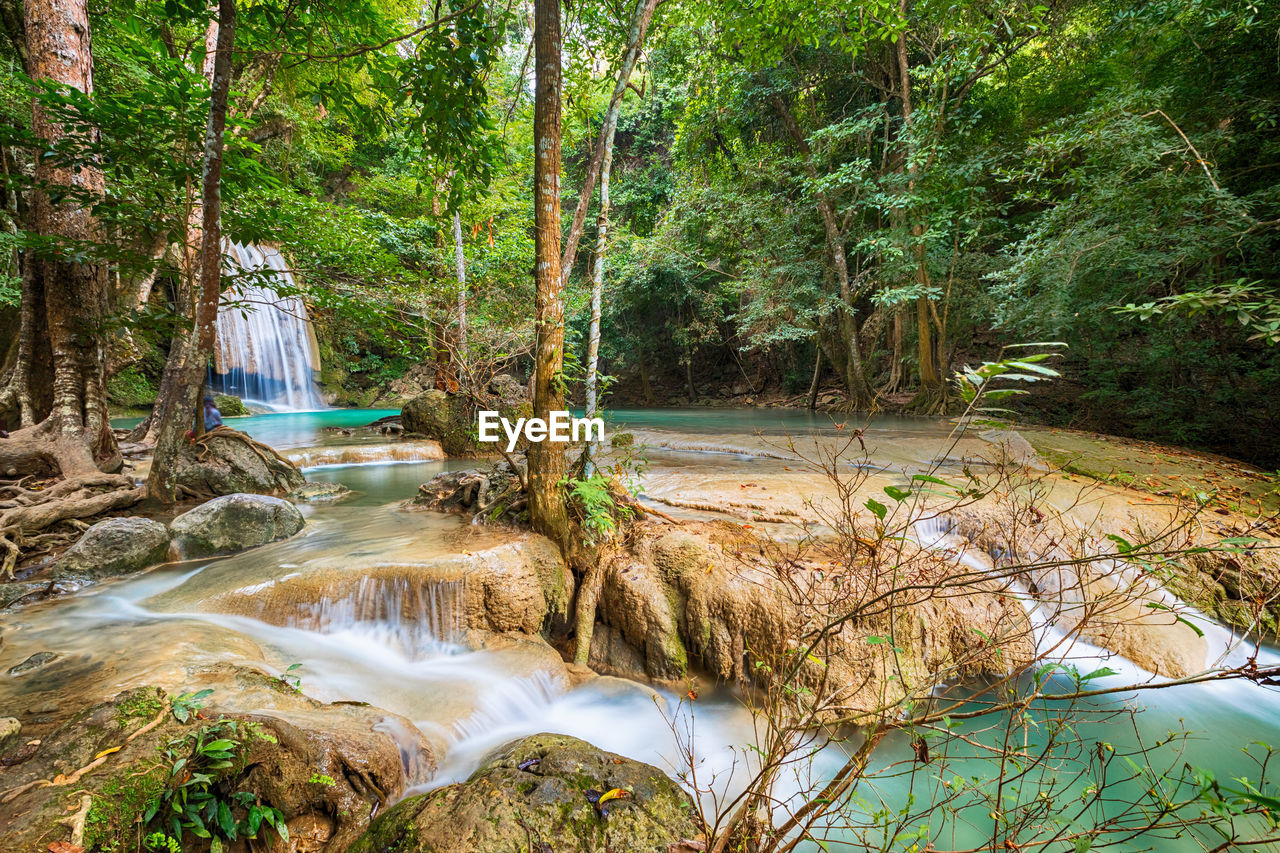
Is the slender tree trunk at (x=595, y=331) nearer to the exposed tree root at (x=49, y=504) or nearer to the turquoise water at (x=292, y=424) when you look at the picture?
the exposed tree root at (x=49, y=504)

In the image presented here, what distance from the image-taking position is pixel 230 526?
4.96 metres

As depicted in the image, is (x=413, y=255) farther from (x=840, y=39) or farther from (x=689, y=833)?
(x=689, y=833)

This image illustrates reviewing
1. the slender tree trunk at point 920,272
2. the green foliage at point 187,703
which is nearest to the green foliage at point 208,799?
the green foliage at point 187,703

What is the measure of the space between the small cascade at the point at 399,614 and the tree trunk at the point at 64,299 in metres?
4.33

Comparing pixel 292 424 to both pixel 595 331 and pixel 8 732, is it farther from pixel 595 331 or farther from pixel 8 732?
pixel 8 732

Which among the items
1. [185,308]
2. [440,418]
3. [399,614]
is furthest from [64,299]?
[440,418]

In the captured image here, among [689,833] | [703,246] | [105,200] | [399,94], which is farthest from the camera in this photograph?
[703,246]

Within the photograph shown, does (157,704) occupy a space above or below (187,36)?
below

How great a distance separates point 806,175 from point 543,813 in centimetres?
1505

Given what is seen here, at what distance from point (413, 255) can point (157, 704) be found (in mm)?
15279

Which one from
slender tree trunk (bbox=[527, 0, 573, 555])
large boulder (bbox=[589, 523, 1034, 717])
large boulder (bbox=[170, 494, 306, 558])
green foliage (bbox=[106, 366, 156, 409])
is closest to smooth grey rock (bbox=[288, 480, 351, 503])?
large boulder (bbox=[170, 494, 306, 558])

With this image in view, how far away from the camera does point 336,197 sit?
23219 mm

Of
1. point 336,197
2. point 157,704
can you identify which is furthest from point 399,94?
point 336,197

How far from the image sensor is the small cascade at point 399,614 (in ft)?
12.8
